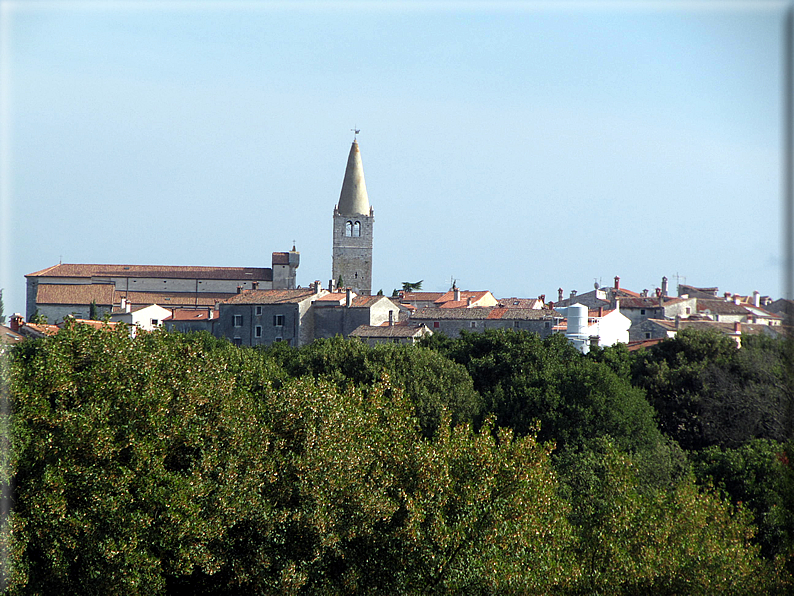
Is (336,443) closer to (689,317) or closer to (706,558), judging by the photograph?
(706,558)

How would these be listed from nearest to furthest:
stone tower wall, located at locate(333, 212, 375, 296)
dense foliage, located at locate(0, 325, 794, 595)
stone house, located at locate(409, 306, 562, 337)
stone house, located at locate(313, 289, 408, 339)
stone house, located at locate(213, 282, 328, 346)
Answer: dense foliage, located at locate(0, 325, 794, 595), stone house, located at locate(409, 306, 562, 337), stone house, located at locate(313, 289, 408, 339), stone house, located at locate(213, 282, 328, 346), stone tower wall, located at locate(333, 212, 375, 296)

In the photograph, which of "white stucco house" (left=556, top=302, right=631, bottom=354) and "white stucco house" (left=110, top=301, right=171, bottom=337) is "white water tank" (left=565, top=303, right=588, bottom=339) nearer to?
"white stucco house" (left=556, top=302, right=631, bottom=354)

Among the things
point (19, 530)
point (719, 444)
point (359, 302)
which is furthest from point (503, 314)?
point (19, 530)

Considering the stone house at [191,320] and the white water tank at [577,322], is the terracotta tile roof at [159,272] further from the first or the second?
the white water tank at [577,322]

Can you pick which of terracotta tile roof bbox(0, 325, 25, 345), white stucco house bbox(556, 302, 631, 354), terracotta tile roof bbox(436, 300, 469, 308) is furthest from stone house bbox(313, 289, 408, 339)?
terracotta tile roof bbox(0, 325, 25, 345)

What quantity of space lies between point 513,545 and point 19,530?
783 centimetres

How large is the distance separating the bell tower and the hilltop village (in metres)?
4.44

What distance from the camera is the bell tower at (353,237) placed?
313 feet

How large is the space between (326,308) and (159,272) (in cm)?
2174

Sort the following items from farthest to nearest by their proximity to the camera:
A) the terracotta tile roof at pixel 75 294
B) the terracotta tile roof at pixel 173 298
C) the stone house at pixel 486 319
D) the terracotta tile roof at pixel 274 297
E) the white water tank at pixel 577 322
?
the terracotta tile roof at pixel 173 298
the terracotta tile roof at pixel 75 294
the terracotta tile roof at pixel 274 297
the stone house at pixel 486 319
the white water tank at pixel 577 322

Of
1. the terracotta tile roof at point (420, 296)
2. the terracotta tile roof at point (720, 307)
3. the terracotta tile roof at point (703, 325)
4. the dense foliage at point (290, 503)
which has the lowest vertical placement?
the dense foliage at point (290, 503)

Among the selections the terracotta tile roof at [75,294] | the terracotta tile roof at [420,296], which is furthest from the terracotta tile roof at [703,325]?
the terracotta tile roof at [75,294]

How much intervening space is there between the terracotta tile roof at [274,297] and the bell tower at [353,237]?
2945 cm

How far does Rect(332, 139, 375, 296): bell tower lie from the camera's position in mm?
95500
